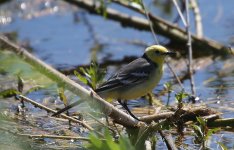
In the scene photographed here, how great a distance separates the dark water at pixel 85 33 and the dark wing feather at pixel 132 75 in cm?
107

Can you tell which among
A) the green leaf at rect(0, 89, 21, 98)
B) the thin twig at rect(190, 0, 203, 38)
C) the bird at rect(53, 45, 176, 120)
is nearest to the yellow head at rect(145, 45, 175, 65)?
the bird at rect(53, 45, 176, 120)

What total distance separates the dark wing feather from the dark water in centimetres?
107

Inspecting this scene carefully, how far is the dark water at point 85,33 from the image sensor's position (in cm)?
806

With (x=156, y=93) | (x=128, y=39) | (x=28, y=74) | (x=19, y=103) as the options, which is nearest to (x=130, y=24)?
(x=128, y=39)

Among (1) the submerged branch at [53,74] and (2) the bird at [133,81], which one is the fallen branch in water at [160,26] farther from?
(1) the submerged branch at [53,74]

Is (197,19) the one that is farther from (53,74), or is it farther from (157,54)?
(53,74)

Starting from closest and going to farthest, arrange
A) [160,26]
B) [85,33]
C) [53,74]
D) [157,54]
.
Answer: [53,74], [157,54], [160,26], [85,33]

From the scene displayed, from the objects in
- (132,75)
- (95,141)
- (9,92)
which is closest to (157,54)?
(132,75)

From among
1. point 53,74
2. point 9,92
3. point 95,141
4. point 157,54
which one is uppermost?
point 157,54

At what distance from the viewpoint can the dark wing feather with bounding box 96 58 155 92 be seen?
19.2 feet

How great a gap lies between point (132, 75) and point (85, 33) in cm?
394

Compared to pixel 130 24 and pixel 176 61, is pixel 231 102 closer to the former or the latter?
pixel 176 61

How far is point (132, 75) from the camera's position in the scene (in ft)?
20.0

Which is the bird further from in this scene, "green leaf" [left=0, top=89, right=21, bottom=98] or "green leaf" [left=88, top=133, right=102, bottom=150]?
"green leaf" [left=88, top=133, right=102, bottom=150]
